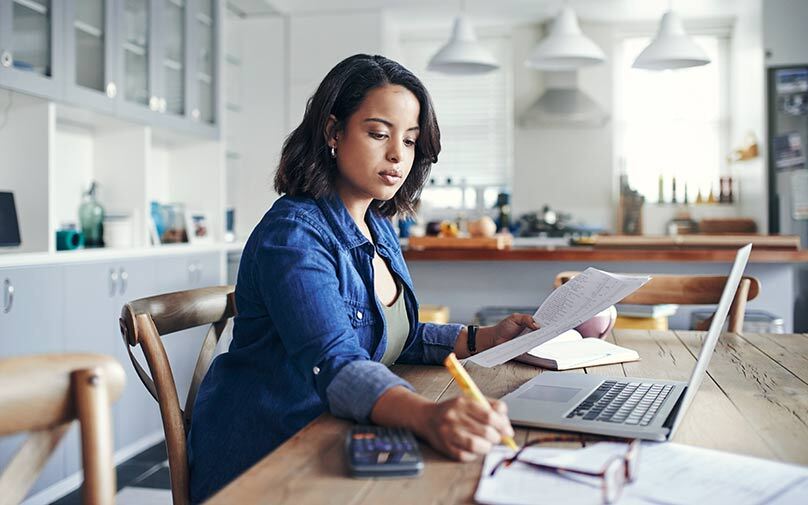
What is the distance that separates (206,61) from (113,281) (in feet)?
5.58

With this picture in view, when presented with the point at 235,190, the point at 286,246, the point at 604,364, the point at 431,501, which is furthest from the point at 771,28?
the point at 431,501

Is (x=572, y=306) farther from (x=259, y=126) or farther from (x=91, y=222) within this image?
(x=259, y=126)

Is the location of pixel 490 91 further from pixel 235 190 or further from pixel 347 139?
pixel 347 139

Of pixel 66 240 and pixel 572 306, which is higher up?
pixel 66 240

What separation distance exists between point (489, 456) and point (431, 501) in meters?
0.14

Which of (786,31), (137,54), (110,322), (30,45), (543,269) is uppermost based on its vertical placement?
(786,31)

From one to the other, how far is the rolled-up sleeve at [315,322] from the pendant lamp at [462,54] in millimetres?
3402

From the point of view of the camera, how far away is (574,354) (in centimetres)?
154

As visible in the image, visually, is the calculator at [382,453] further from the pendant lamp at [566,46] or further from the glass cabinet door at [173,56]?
the pendant lamp at [566,46]

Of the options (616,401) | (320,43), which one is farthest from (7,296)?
(320,43)

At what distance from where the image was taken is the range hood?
625cm

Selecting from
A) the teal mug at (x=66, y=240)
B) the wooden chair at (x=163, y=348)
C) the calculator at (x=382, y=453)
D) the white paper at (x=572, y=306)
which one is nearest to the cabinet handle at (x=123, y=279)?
the teal mug at (x=66, y=240)

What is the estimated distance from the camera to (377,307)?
4.51ft

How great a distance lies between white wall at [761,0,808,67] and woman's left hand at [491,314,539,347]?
488 centimetres
